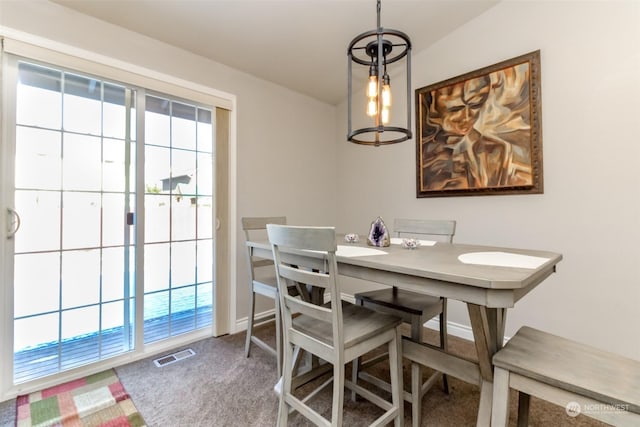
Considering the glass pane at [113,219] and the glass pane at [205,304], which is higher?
the glass pane at [113,219]

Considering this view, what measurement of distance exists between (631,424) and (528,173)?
71.4 inches

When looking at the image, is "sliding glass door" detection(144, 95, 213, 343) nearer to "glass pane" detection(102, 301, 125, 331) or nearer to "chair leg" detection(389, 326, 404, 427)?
"glass pane" detection(102, 301, 125, 331)

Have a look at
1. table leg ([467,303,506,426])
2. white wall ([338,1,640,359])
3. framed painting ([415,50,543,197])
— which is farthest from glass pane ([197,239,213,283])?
white wall ([338,1,640,359])

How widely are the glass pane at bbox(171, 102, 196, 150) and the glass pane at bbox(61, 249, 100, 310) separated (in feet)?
3.45

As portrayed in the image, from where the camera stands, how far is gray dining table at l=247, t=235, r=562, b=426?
0.92 m

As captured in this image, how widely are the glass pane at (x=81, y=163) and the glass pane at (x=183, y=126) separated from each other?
0.55 metres

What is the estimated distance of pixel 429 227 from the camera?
6.90 feet

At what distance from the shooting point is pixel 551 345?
1098 millimetres

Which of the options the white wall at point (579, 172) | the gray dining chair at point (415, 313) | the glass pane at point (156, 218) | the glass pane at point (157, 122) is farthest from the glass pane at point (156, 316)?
the white wall at point (579, 172)

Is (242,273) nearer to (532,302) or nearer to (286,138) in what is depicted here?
(286,138)

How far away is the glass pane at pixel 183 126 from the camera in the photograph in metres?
2.42

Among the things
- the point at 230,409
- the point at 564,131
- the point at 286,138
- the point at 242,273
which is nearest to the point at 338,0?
the point at 286,138

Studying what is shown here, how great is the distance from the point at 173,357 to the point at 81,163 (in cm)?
156

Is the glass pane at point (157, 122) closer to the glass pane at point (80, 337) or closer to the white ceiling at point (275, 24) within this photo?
the white ceiling at point (275, 24)
